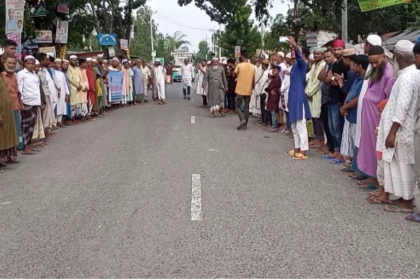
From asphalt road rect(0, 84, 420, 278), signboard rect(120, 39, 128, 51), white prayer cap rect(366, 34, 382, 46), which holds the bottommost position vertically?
asphalt road rect(0, 84, 420, 278)

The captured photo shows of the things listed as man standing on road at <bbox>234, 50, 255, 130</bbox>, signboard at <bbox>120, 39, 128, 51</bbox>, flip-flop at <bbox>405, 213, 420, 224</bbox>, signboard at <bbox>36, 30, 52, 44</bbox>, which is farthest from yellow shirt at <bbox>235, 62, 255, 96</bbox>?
signboard at <bbox>120, 39, 128, 51</bbox>

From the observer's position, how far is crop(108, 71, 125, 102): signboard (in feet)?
66.4

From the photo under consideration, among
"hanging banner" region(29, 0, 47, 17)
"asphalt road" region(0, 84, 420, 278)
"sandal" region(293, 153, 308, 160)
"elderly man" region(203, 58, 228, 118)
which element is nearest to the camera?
"asphalt road" region(0, 84, 420, 278)

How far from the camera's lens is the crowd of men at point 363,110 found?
231 inches

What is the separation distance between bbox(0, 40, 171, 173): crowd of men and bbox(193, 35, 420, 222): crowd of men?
4703mm

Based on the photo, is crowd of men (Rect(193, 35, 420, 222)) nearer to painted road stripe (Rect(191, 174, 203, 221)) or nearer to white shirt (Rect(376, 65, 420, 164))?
white shirt (Rect(376, 65, 420, 164))

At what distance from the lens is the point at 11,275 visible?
426 cm

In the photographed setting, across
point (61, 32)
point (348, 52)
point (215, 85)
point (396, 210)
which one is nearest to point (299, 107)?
point (348, 52)

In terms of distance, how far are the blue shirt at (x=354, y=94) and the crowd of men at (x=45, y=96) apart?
17.5 ft

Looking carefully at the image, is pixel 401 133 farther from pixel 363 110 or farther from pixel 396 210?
pixel 363 110

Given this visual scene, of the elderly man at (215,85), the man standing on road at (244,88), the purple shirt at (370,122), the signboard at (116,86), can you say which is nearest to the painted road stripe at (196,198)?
the purple shirt at (370,122)

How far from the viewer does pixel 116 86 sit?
20703 millimetres

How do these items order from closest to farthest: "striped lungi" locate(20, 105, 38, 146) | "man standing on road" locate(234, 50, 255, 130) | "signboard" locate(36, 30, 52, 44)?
"striped lungi" locate(20, 105, 38, 146), "man standing on road" locate(234, 50, 255, 130), "signboard" locate(36, 30, 52, 44)

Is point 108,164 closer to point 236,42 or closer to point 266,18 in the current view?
point 266,18
